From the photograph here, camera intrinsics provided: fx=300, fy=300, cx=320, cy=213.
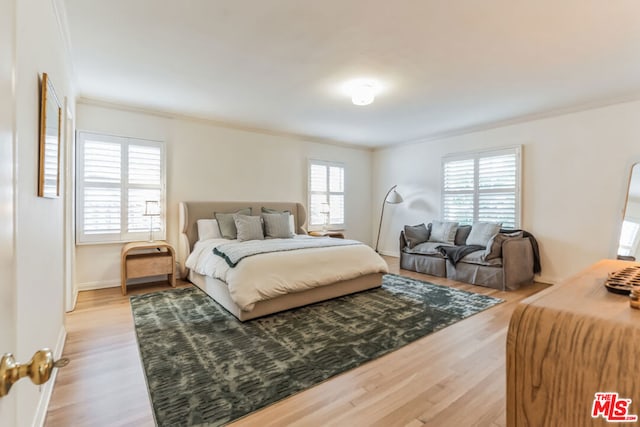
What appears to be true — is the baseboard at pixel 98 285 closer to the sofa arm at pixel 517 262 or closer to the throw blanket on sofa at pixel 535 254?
the sofa arm at pixel 517 262

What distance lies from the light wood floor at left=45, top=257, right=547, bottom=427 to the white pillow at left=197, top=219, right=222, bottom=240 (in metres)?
1.92

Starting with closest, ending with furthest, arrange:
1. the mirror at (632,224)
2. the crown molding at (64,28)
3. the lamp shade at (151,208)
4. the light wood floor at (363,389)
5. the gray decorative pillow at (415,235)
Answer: the light wood floor at (363,389) < the mirror at (632,224) < the crown molding at (64,28) < the lamp shade at (151,208) < the gray decorative pillow at (415,235)

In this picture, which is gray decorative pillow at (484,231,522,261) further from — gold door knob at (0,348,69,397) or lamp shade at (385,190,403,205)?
gold door knob at (0,348,69,397)

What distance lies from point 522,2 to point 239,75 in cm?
257

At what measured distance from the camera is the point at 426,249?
506 centimetres

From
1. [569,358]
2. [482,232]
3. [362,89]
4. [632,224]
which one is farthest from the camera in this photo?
[482,232]

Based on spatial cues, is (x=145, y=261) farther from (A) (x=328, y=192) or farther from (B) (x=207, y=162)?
(A) (x=328, y=192)

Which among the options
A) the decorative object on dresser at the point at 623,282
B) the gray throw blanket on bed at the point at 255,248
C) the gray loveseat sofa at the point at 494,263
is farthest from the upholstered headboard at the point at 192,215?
the decorative object on dresser at the point at 623,282

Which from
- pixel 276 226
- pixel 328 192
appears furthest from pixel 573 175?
pixel 276 226

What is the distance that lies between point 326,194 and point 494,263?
135 inches

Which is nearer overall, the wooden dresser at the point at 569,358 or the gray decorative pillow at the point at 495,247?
the wooden dresser at the point at 569,358

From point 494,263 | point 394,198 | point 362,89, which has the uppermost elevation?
point 362,89

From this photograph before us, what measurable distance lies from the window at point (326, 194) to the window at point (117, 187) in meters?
2.82

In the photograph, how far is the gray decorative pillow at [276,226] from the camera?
4672 mm
